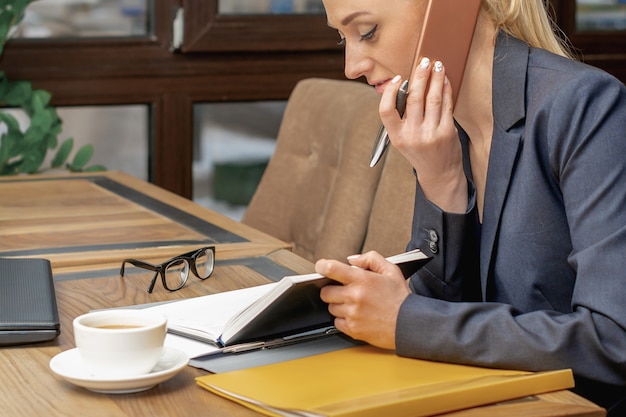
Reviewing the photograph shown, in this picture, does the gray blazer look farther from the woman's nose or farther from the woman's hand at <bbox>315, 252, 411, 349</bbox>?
the woman's nose

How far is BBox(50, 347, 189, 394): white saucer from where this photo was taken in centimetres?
100

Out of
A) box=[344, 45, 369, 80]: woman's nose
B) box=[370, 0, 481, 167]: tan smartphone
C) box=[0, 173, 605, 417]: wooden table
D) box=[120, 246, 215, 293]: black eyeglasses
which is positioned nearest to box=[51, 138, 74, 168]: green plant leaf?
box=[0, 173, 605, 417]: wooden table

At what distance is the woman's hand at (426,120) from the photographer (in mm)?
1305

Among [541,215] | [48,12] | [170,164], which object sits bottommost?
[170,164]

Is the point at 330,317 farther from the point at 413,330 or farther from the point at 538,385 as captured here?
the point at 538,385

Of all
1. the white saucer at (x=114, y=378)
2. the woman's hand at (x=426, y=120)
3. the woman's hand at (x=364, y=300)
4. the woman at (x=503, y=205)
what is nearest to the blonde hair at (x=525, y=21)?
the woman at (x=503, y=205)

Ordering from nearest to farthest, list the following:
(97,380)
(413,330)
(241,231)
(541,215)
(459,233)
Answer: (97,380)
(413,330)
(541,215)
(459,233)
(241,231)

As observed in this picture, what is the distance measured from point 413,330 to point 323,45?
7.64 ft

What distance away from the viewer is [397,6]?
1387 millimetres

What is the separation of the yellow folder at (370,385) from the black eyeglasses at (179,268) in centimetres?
43

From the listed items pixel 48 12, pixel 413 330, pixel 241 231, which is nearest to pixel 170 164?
pixel 48 12

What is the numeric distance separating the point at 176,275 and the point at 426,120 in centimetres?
48

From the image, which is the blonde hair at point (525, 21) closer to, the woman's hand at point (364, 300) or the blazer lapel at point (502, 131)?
the blazer lapel at point (502, 131)

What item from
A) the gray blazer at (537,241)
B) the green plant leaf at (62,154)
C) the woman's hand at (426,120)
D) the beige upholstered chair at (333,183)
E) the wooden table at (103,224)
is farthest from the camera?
the green plant leaf at (62,154)
